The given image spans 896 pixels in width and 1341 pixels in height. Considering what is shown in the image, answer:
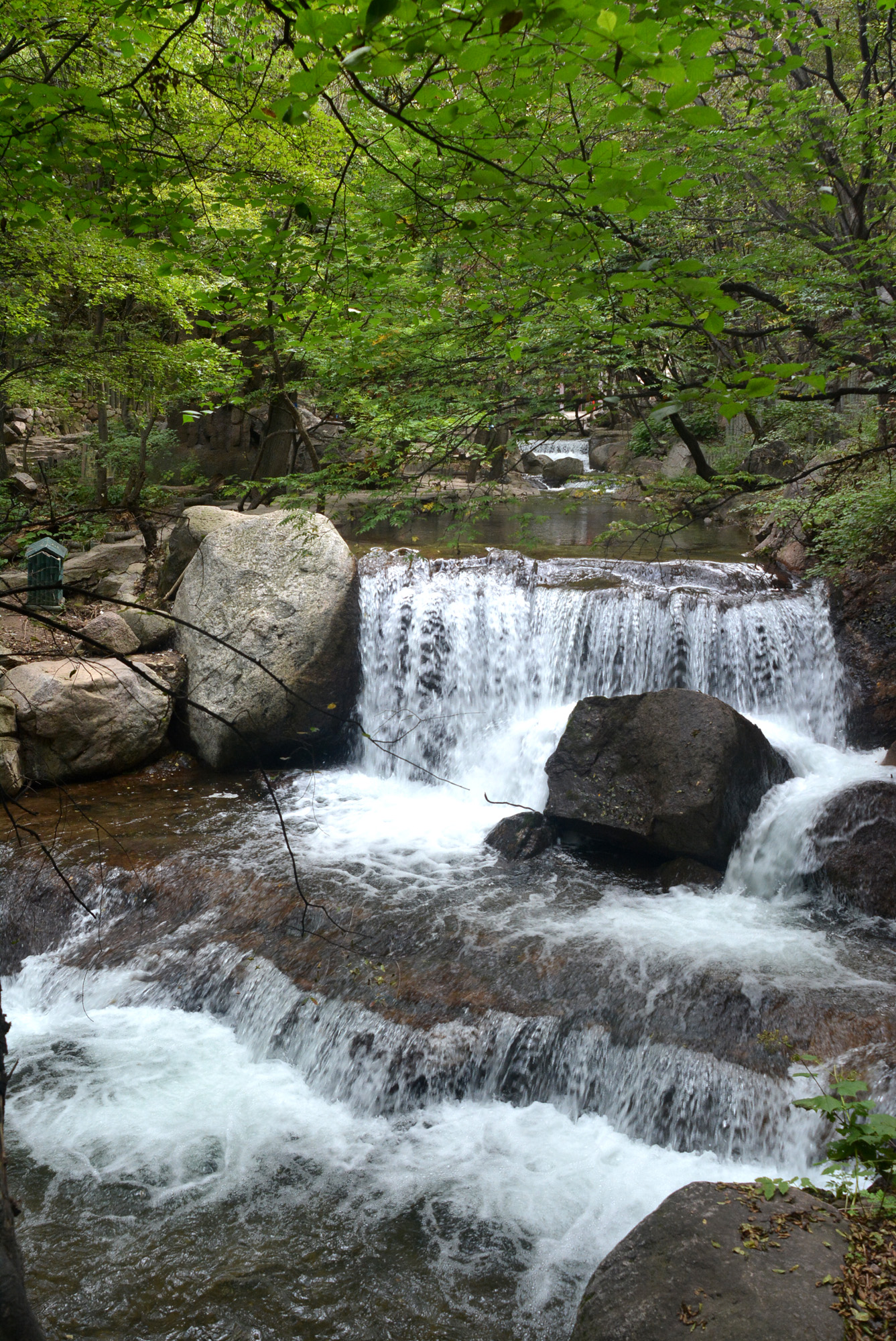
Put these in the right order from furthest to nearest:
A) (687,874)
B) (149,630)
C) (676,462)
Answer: (676,462)
(149,630)
(687,874)

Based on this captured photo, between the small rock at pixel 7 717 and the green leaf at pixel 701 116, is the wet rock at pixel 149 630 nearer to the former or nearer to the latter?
the small rock at pixel 7 717

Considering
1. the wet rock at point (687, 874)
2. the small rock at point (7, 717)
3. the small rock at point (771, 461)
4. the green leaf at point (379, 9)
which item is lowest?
the wet rock at point (687, 874)

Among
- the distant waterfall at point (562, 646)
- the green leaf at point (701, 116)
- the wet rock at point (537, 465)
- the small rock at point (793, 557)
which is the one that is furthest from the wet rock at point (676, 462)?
the green leaf at point (701, 116)

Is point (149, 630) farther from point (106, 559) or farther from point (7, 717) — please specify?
point (106, 559)

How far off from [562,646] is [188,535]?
17.9ft

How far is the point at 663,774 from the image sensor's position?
7.14 m

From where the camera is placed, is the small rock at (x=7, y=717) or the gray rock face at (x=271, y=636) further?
the gray rock face at (x=271, y=636)

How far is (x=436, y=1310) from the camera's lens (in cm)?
354

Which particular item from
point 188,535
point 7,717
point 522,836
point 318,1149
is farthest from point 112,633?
point 318,1149

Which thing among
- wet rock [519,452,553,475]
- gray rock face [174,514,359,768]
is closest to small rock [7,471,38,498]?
gray rock face [174,514,359,768]

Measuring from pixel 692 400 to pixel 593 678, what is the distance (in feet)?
20.6

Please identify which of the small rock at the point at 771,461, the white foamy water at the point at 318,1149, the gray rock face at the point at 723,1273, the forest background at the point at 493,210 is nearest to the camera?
the forest background at the point at 493,210

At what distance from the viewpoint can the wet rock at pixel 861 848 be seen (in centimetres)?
632

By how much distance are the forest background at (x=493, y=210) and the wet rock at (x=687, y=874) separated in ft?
10.2
